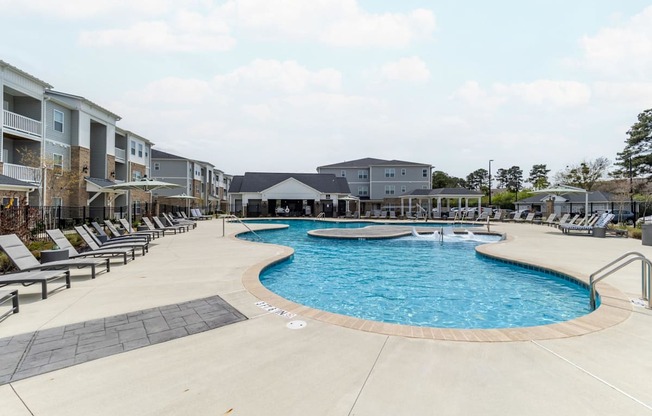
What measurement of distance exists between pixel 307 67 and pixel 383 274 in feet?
34.2

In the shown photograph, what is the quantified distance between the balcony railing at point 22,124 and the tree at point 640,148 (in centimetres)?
5344

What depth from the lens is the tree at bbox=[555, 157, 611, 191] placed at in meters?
45.4

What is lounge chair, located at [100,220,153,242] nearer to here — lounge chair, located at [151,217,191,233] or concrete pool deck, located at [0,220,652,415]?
lounge chair, located at [151,217,191,233]

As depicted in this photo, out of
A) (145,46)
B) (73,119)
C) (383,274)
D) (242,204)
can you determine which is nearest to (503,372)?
(383,274)

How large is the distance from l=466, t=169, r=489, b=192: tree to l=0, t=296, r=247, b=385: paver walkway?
84.0 meters

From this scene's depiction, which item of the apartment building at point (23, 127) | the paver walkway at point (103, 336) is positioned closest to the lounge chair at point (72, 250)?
the paver walkway at point (103, 336)

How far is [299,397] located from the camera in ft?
8.02

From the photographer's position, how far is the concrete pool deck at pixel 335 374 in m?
2.35

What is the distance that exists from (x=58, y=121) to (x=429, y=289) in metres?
25.1

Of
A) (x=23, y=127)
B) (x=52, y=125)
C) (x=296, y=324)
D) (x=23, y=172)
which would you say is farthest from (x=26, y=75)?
(x=296, y=324)

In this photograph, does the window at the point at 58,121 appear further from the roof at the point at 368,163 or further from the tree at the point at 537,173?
the tree at the point at 537,173

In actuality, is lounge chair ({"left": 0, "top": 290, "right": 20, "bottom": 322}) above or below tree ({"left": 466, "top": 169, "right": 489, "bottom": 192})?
below

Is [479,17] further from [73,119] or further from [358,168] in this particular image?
[358,168]

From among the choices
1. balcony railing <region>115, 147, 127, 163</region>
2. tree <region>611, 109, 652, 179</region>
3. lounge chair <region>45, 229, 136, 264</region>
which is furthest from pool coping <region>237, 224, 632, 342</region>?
tree <region>611, 109, 652, 179</region>
